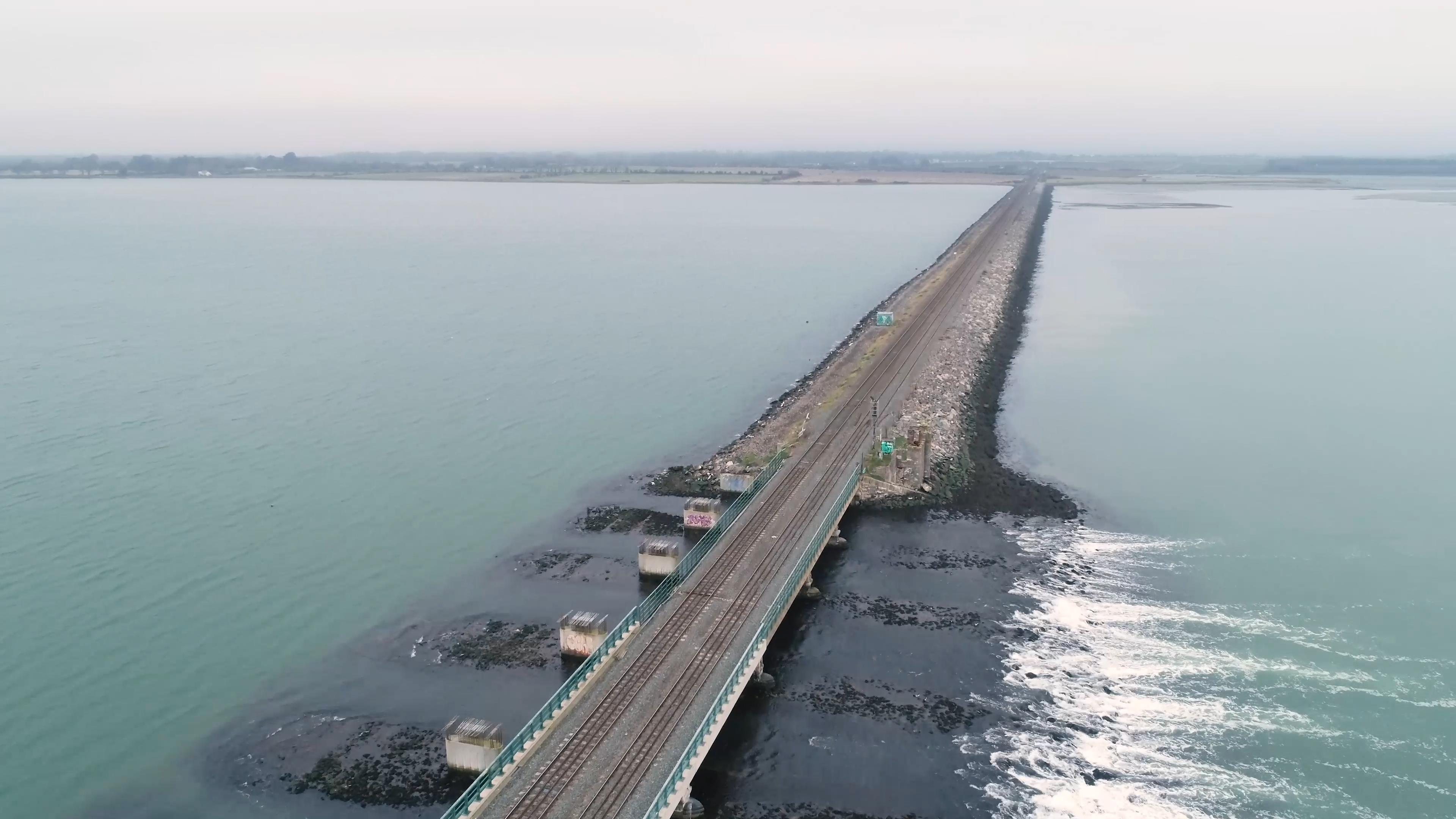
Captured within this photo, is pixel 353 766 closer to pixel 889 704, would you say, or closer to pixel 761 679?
pixel 761 679

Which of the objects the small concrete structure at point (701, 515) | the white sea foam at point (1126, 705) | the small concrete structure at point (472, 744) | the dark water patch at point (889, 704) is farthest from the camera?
the small concrete structure at point (701, 515)

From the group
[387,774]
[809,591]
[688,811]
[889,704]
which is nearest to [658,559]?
[809,591]

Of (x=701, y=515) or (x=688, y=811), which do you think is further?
(x=701, y=515)

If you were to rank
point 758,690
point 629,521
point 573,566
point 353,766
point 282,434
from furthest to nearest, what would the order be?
point 282,434 < point 629,521 < point 573,566 < point 758,690 < point 353,766

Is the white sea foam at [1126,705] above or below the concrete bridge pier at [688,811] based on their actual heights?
below

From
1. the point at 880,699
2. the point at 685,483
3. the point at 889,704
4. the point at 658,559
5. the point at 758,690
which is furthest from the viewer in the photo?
the point at 685,483

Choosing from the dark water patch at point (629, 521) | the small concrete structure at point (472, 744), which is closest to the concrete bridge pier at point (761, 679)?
the small concrete structure at point (472, 744)

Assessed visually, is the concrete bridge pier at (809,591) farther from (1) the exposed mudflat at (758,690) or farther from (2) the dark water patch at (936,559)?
(2) the dark water patch at (936,559)
